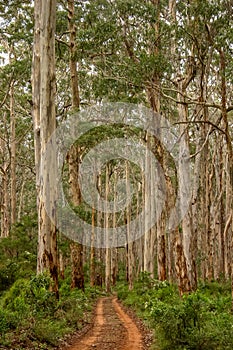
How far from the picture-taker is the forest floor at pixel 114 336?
8.63 m

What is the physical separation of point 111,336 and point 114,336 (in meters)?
0.08

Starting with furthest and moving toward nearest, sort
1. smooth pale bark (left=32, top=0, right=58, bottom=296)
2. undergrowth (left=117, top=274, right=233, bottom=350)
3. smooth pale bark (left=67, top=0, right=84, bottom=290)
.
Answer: smooth pale bark (left=67, top=0, right=84, bottom=290) → smooth pale bark (left=32, top=0, right=58, bottom=296) → undergrowth (left=117, top=274, right=233, bottom=350)

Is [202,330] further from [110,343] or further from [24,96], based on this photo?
[24,96]

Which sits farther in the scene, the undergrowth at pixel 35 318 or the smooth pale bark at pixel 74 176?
the smooth pale bark at pixel 74 176

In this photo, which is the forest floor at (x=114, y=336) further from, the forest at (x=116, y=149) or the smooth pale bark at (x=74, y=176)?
the smooth pale bark at (x=74, y=176)

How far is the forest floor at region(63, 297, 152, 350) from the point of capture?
863 centimetres

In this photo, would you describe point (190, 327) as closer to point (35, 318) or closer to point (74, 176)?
point (35, 318)

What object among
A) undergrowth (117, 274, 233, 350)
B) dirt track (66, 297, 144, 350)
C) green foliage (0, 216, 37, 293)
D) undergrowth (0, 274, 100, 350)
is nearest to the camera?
undergrowth (117, 274, 233, 350)

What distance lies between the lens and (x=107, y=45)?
660 inches

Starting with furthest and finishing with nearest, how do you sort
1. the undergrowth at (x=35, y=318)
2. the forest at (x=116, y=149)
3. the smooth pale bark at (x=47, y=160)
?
the smooth pale bark at (x=47, y=160)
the forest at (x=116, y=149)
the undergrowth at (x=35, y=318)

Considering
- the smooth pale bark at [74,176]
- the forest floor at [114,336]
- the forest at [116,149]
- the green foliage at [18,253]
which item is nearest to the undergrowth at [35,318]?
the forest at [116,149]

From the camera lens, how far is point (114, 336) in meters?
10.1

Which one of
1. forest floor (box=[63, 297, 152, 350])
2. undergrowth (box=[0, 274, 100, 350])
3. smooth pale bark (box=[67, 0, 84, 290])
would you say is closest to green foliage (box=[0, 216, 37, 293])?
smooth pale bark (box=[67, 0, 84, 290])

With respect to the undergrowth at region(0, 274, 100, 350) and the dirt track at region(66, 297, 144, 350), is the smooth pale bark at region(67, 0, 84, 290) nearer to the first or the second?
the dirt track at region(66, 297, 144, 350)
